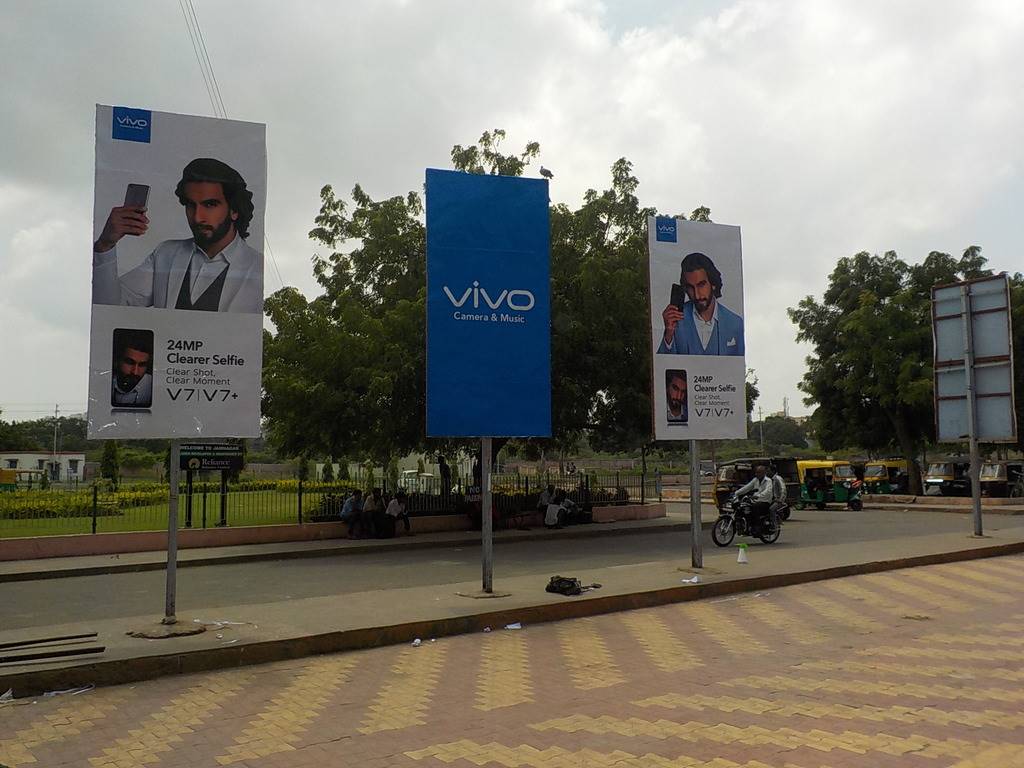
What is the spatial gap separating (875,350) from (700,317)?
25849mm

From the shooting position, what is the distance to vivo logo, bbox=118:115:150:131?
837 centimetres

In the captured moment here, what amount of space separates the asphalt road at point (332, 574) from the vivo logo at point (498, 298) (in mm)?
4193

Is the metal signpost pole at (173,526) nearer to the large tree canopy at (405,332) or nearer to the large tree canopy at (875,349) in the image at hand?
the large tree canopy at (405,332)

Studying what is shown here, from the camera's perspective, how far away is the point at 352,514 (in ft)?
66.6

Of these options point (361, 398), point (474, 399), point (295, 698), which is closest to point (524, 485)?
point (361, 398)

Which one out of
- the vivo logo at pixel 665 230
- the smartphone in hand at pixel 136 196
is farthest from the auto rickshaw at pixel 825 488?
the smartphone in hand at pixel 136 196

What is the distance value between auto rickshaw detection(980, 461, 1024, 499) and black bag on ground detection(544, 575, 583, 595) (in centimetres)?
2890

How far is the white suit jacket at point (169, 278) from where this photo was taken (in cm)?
827

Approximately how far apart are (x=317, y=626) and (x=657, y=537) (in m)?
14.3

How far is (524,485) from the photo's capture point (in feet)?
84.2

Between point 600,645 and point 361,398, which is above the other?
point 361,398

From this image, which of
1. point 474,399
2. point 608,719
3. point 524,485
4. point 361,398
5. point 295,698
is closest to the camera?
point 608,719

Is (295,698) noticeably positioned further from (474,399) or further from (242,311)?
(474,399)

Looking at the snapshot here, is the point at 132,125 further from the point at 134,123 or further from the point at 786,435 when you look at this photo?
the point at 786,435
